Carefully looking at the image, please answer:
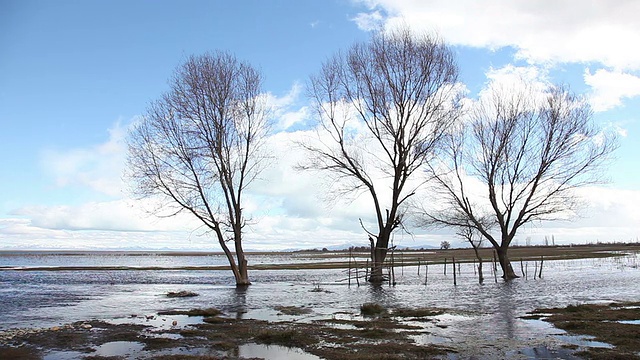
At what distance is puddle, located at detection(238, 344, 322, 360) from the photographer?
1226 cm

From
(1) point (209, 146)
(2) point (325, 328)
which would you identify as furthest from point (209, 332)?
(1) point (209, 146)

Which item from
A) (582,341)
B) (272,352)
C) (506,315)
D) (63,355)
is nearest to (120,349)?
(63,355)

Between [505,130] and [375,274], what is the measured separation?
1645 cm

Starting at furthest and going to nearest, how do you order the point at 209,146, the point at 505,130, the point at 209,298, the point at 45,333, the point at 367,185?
the point at 505,130, the point at 367,185, the point at 209,146, the point at 209,298, the point at 45,333

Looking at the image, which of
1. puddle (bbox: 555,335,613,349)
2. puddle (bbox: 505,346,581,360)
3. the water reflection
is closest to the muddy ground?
puddle (bbox: 505,346,581,360)

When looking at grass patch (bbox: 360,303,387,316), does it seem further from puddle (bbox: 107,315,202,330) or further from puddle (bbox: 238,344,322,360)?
puddle (bbox: 238,344,322,360)

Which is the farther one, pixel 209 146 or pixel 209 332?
pixel 209 146

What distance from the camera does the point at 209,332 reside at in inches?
629

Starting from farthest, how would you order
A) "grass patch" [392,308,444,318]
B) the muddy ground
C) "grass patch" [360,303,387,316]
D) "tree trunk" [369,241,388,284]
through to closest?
"tree trunk" [369,241,388,284], "grass patch" [360,303,387,316], "grass patch" [392,308,444,318], the muddy ground

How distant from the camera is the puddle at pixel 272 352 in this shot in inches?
483

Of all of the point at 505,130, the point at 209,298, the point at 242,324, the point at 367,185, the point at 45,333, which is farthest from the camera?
the point at 505,130

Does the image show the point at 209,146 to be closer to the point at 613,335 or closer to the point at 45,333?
the point at 45,333

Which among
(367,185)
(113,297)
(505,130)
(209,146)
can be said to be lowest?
(113,297)

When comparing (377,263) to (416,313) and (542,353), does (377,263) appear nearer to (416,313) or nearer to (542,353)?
(416,313)
